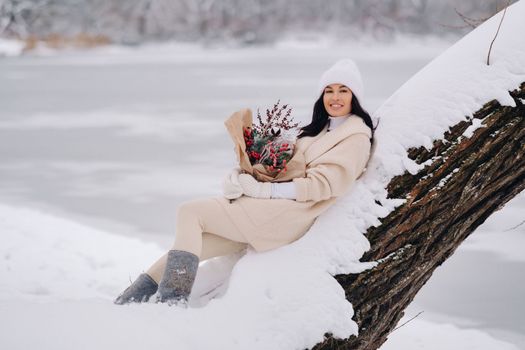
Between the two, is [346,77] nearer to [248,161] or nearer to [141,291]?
[248,161]

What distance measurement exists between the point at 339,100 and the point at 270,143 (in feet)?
1.08

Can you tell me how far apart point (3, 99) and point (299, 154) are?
1387cm

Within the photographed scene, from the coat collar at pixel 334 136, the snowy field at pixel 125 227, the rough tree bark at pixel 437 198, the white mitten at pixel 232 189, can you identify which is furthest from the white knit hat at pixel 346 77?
the snowy field at pixel 125 227

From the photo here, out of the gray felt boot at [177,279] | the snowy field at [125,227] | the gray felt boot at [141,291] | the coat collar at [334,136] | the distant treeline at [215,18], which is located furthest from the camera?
the distant treeline at [215,18]

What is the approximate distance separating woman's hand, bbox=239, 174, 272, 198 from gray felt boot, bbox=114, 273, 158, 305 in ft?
1.69

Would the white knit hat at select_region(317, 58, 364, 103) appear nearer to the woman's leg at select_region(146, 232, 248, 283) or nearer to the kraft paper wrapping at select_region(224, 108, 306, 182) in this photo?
the kraft paper wrapping at select_region(224, 108, 306, 182)

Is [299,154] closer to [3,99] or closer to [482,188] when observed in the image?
[482,188]

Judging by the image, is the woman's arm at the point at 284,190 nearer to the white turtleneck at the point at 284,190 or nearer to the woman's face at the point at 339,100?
the white turtleneck at the point at 284,190

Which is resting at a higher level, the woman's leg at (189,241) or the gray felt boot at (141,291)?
the woman's leg at (189,241)

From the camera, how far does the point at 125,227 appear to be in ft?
18.2

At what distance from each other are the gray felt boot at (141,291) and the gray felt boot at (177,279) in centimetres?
21

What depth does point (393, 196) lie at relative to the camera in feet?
7.00

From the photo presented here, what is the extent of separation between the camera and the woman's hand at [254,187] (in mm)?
2328

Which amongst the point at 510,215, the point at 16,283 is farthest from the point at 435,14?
the point at 16,283
